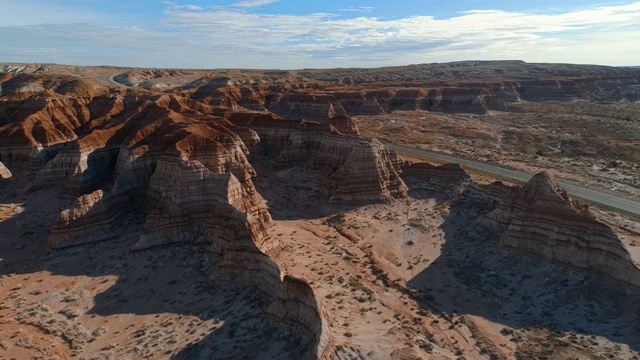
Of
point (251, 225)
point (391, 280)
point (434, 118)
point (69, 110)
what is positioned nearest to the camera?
point (251, 225)

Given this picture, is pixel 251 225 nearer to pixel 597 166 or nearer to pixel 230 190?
pixel 230 190

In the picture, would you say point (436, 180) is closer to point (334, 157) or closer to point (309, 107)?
point (334, 157)

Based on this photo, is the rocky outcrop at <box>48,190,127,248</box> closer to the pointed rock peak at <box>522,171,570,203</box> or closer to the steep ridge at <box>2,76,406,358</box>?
the steep ridge at <box>2,76,406,358</box>

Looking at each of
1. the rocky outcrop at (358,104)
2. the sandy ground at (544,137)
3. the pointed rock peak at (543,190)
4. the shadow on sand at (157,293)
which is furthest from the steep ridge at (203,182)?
the rocky outcrop at (358,104)

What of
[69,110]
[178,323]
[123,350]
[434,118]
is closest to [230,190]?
[178,323]

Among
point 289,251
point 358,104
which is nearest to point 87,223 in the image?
point 289,251

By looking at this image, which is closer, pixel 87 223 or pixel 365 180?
pixel 87 223

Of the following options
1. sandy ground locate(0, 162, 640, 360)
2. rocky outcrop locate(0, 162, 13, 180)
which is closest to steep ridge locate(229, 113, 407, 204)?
sandy ground locate(0, 162, 640, 360)
